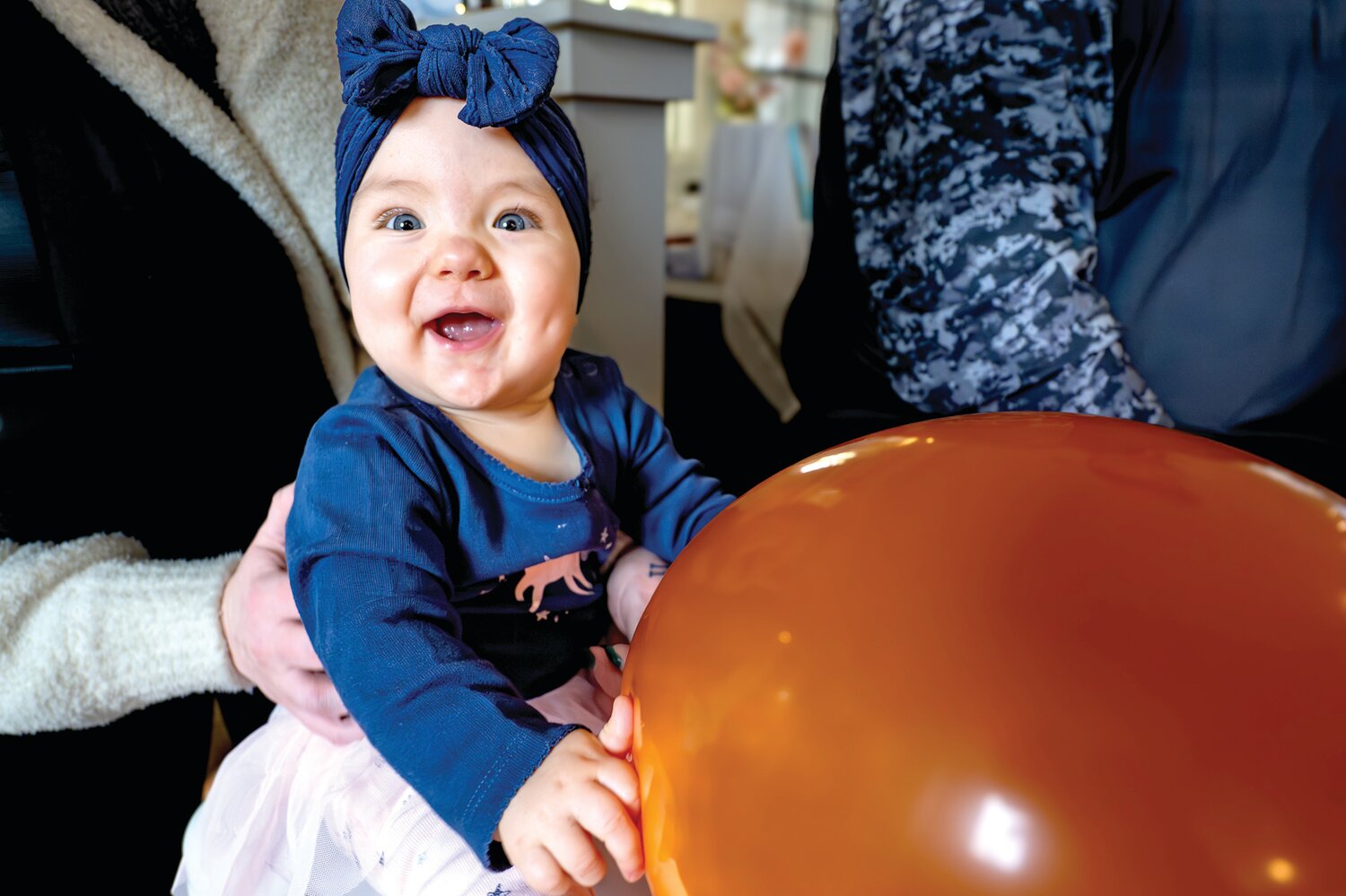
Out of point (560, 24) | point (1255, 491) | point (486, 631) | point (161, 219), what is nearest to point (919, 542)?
point (1255, 491)

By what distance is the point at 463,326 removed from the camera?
0.52 m

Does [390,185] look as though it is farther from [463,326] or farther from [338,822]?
[338,822]

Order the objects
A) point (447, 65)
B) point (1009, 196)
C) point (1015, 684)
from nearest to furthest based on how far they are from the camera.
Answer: point (1015, 684) < point (447, 65) < point (1009, 196)

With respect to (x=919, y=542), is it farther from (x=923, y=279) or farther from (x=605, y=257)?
(x=605, y=257)

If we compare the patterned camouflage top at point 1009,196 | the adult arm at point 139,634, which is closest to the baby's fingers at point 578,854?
the adult arm at point 139,634

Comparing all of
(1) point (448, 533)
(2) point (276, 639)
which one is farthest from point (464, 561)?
(2) point (276, 639)

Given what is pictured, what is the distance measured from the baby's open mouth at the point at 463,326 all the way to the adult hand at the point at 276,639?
0.54 ft

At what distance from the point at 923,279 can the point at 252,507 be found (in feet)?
2.35

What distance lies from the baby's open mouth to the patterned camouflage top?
531 millimetres

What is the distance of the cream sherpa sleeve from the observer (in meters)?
0.56

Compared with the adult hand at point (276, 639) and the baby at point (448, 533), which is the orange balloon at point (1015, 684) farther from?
the adult hand at point (276, 639)

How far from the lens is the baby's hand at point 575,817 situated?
1.21 ft

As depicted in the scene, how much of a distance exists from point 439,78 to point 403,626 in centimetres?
33

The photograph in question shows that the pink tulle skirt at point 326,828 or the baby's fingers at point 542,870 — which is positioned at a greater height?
the baby's fingers at point 542,870
